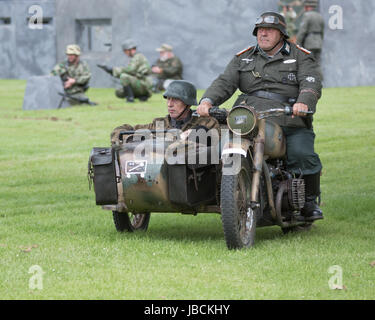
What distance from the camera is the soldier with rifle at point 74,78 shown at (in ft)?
70.3

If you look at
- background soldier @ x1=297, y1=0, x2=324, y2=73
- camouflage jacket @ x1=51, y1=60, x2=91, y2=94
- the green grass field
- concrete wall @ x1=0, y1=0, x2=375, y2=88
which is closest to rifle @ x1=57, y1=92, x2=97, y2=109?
camouflage jacket @ x1=51, y1=60, x2=91, y2=94

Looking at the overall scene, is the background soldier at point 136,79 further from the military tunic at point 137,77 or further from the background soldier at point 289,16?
the background soldier at point 289,16

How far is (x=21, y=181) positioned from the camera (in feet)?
37.7

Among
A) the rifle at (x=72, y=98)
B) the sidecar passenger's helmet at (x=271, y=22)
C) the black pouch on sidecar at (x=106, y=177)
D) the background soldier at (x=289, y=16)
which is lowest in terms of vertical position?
the rifle at (x=72, y=98)

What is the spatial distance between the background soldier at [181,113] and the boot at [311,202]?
101 centimetres

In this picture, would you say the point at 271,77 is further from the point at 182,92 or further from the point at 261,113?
the point at 182,92

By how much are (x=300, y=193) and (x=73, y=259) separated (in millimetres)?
2029

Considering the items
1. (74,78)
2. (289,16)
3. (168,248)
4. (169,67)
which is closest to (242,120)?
(168,248)

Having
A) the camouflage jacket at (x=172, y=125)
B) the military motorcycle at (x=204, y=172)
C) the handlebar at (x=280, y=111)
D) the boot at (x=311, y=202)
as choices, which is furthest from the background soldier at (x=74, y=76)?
the handlebar at (x=280, y=111)

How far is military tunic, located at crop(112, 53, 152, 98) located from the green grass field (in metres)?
8.44

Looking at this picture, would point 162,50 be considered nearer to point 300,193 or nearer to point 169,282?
point 300,193

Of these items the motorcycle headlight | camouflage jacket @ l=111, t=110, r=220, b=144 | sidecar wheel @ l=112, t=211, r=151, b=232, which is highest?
the motorcycle headlight

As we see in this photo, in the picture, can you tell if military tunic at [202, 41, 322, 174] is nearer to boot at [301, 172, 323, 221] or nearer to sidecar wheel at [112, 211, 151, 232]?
boot at [301, 172, 323, 221]

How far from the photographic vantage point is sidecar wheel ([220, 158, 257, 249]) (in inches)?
251
